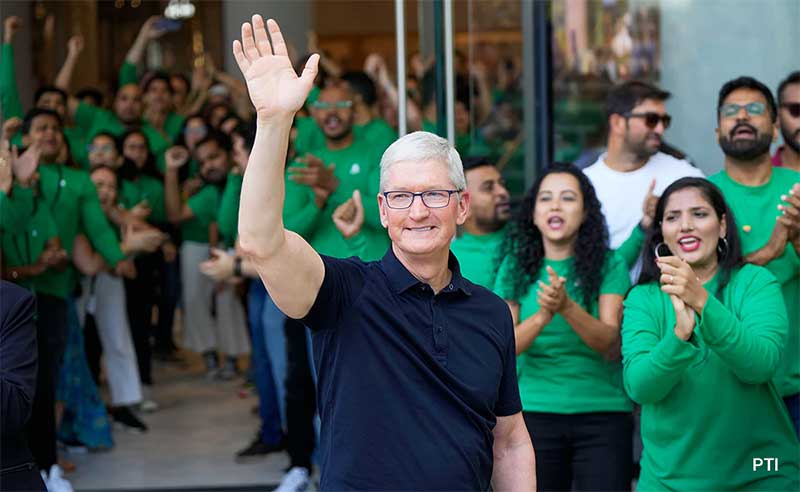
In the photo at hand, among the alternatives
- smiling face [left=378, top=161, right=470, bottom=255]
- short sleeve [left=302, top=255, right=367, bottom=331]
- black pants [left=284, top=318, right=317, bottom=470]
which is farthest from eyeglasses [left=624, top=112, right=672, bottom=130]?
short sleeve [left=302, top=255, right=367, bottom=331]

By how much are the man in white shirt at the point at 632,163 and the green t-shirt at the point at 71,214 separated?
244 centimetres

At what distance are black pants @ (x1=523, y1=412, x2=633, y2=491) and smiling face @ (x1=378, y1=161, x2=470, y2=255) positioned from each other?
4.25ft

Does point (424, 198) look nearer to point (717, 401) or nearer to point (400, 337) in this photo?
point (400, 337)

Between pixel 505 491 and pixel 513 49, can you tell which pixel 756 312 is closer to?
pixel 505 491

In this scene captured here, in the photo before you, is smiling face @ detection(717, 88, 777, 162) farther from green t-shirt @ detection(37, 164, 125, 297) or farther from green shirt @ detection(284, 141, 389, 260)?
green t-shirt @ detection(37, 164, 125, 297)

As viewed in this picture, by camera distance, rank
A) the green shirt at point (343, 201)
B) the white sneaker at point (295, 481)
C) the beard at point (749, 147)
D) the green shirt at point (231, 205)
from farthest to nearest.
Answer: the green shirt at point (231, 205)
the white sneaker at point (295, 481)
the green shirt at point (343, 201)
the beard at point (749, 147)

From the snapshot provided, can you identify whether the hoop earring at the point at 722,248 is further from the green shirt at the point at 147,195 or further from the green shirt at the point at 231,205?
the green shirt at the point at 147,195

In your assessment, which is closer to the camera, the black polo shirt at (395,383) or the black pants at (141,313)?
the black polo shirt at (395,383)

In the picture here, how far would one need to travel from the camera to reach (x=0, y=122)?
18.0ft

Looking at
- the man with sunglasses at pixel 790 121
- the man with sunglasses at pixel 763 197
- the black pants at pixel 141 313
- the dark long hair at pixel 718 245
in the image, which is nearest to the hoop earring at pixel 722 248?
the dark long hair at pixel 718 245

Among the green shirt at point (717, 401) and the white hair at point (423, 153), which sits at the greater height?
the white hair at point (423, 153)

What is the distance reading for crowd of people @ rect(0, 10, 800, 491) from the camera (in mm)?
2346

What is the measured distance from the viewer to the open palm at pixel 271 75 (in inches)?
85.4

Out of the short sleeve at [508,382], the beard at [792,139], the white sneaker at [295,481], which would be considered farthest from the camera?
the white sneaker at [295,481]
